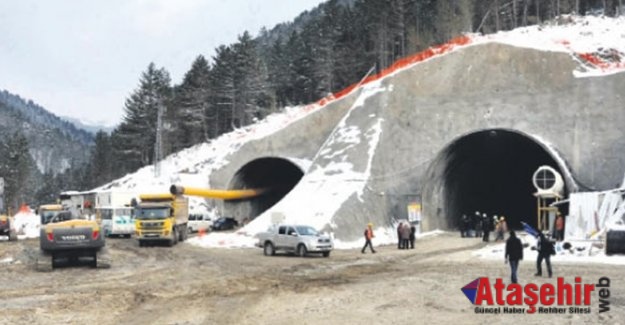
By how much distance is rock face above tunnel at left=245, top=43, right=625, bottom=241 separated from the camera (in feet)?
145

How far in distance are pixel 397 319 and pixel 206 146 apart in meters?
69.8

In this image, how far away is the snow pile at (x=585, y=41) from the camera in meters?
47.6

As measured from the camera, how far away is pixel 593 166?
44562 mm

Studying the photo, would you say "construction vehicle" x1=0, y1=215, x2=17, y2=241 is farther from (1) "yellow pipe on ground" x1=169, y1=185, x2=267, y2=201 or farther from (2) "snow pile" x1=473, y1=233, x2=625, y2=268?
(2) "snow pile" x1=473, y1=233, x2=625, y2=268

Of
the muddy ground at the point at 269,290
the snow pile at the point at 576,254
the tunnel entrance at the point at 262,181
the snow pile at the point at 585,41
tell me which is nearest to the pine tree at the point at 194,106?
the tunnel entrance at the point at 262,181

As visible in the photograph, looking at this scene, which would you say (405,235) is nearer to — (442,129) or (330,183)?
(330,183)

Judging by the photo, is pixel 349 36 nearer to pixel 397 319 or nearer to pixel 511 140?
pixel 511 140

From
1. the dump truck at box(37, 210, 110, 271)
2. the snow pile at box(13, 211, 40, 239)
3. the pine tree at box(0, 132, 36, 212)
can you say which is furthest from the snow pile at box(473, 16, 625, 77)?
the pine tree at box(0, 132, 36, 212)

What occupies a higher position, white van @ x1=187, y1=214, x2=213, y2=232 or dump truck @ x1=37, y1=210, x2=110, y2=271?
dump truck @ x1=37, y1=210, x2=110, y2=271

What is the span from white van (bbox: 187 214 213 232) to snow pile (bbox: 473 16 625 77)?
87.2ft

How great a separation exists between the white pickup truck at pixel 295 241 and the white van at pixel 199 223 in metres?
22.3

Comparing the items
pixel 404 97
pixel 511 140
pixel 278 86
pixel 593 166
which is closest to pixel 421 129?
pixel 404 97

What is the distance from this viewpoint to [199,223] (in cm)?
5825

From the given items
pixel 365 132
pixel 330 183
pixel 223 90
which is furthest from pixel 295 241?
pixel 223 90
